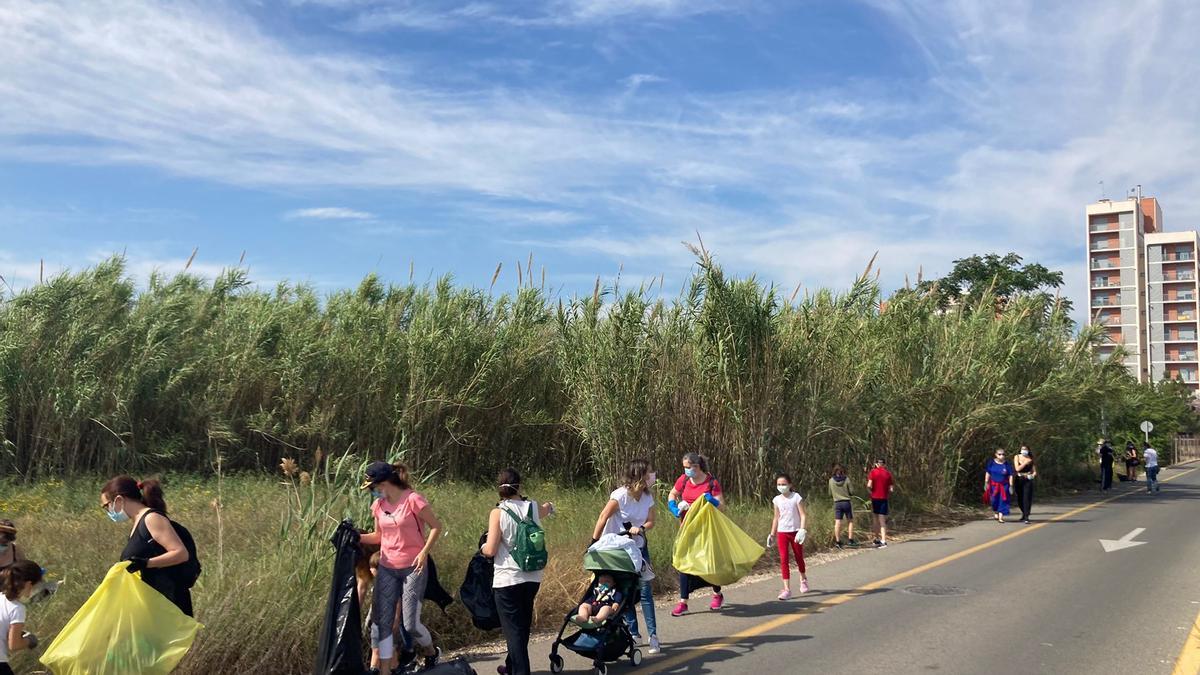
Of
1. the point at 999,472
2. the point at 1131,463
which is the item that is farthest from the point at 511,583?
the point at 1131,463

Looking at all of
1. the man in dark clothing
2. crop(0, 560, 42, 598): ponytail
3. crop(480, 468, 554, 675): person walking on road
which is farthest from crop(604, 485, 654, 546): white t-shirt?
the man in dark clothing

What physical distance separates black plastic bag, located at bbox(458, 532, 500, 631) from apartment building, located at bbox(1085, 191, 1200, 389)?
370ft

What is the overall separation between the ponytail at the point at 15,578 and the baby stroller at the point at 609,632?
11.1 feet

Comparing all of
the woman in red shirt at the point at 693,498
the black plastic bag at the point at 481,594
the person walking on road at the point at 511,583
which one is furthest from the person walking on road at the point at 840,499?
the person walking on road at the point at 511,583

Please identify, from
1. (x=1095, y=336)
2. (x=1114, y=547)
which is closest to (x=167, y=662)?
(x=1114, y=547)

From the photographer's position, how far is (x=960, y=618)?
8930 millimetres

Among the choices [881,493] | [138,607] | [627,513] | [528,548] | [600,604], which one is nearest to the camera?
[138,607]

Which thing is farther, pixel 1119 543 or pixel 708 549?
pixel 1119 543

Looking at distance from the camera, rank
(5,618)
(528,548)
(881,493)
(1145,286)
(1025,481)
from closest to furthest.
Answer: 1. (5,618)
2. (528,548)
3. (881,493)
4. (1025,481)
5. (1145,286)

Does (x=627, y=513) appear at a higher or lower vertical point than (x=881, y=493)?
higher

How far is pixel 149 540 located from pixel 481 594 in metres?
2.24

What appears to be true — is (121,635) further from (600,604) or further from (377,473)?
(600,604)

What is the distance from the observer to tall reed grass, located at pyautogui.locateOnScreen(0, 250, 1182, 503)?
47.9 feet

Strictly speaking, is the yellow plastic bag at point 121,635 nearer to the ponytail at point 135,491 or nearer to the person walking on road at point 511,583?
the ponytail at point 135,491
